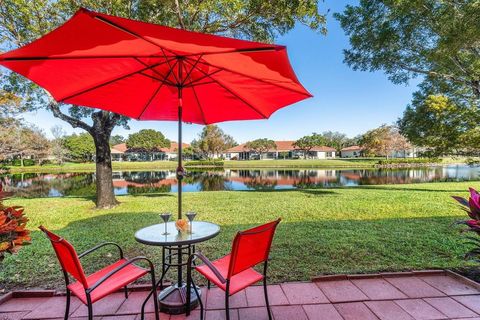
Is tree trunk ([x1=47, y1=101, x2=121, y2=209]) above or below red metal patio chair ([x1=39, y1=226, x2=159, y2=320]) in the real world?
above

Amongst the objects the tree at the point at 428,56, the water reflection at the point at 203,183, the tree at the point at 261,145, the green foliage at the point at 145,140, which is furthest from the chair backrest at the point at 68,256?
the green foliage at the point at 145,140

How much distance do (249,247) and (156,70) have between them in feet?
5.69

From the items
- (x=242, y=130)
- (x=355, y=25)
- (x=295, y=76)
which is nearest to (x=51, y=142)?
(x=242, y=130)

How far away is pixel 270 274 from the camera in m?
2.98

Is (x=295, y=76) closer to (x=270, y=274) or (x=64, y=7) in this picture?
(x=270, y=274)

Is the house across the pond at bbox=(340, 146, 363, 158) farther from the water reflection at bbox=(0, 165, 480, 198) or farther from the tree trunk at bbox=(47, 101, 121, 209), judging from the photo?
the tree trunk at bbox=(47, 101, 121, 209)

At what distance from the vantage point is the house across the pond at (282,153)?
198 ft

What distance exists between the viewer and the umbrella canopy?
59.5 inches

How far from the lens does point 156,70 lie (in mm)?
2488

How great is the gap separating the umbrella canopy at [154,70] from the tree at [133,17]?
3257 millimetres

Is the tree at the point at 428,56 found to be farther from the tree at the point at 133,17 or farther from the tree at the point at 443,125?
the tree at the point at 133,17

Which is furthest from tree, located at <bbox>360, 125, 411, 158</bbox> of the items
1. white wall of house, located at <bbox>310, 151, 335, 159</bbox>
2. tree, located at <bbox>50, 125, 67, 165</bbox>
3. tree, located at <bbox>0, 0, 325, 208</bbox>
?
tree, located at <bbox>50, 125, 67, 165</bbox>

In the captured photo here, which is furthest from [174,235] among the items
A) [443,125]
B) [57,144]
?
[57,144]

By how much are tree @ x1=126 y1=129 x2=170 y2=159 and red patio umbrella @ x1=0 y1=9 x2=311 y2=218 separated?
5546 cm
